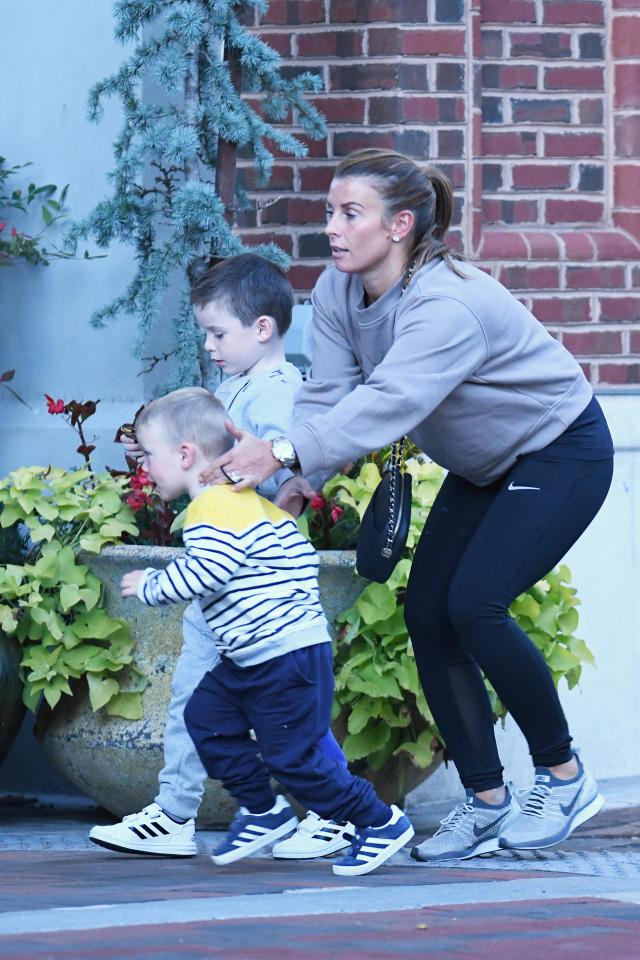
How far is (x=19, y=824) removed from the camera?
4.55 metres

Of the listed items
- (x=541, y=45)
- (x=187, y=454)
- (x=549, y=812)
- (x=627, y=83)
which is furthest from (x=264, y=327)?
(x=627, y=83)

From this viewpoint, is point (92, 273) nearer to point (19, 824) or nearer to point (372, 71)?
point (372, 71)

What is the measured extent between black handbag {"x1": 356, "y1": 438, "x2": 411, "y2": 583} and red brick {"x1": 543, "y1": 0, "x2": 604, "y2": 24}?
2292 millimetres

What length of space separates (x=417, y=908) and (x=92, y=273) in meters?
2.91

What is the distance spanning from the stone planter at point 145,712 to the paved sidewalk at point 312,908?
262 millimetres

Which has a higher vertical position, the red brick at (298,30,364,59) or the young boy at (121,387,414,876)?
the red brick at (298,30,364,59)

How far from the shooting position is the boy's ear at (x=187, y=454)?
3348 mm

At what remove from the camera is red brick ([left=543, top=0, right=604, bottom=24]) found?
5.32m

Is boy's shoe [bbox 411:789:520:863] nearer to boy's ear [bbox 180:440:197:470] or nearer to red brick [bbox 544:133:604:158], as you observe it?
boy's ear [bbox 180:440:197:470]

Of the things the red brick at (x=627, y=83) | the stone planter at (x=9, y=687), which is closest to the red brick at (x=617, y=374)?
the red brick at (x=627, y=83)

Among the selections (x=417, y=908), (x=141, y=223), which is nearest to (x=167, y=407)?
(x=417, y=908)

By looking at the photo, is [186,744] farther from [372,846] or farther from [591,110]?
[591,110]

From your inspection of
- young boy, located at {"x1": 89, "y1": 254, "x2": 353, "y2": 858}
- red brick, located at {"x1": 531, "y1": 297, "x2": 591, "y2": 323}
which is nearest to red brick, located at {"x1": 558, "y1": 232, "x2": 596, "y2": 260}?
red brick, located at {"x1": 531, "y1": 297, "x2": 591, "y2": 323}

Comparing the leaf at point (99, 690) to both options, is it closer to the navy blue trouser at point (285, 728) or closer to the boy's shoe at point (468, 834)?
the navy blue trouser at point (285, 728)
